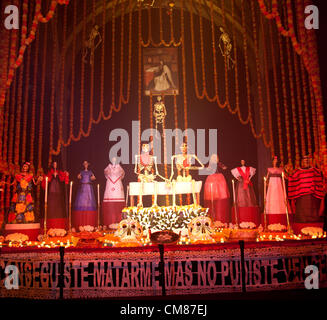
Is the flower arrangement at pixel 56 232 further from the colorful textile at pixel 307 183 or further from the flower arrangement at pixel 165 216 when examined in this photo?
the colorful textile at pixel 307 183

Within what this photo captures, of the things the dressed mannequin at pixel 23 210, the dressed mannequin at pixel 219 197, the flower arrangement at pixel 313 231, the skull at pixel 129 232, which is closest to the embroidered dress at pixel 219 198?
the dressed mannequin at pixel 219 197

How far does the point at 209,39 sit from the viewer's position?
34.6 ft

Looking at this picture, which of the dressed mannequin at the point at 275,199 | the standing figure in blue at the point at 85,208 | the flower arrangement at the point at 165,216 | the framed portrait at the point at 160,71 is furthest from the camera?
the framed portrait at the point at 160,71

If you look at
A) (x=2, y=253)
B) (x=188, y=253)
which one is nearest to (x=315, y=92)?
(x=188, y=253)

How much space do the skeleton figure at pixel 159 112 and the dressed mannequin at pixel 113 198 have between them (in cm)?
251

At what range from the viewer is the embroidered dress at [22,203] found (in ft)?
21.1

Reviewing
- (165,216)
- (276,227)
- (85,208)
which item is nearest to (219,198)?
(276,227)

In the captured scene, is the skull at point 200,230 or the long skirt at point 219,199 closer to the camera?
the skull at point 200,230

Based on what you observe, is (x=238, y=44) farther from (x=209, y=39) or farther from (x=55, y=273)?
(x=55, y=273)

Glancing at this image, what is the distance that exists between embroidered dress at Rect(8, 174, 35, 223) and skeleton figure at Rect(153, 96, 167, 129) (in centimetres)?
456

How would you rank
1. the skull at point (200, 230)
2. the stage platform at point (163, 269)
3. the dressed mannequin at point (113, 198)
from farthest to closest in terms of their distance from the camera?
the dressed mannequin at point (113, 198)
the skull at point (200, 230)
the stage platform at point (163, 269)

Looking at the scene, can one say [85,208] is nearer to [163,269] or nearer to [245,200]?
[245,200]

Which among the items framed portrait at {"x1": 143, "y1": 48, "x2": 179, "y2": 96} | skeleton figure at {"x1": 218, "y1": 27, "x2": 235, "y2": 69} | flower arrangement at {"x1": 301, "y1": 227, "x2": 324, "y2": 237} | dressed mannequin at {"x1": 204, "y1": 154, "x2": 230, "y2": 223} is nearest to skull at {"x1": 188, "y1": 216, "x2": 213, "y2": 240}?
flower arrangement at {"x1": 301, "y1": 227, "x2": 324, "y2": 237}
